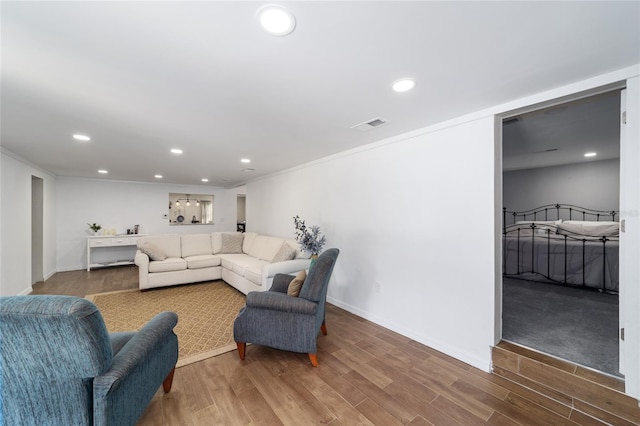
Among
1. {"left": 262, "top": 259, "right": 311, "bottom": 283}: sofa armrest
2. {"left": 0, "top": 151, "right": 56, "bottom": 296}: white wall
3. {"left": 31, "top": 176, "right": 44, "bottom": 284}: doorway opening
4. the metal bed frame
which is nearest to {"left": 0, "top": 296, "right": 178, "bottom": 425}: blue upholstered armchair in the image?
{"left": 262, "top": 259, "right": 311, "bottom": 283}: sofa armrest

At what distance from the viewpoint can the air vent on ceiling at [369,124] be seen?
8.41 feet

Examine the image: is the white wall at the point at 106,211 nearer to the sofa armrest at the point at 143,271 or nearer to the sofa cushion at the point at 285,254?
the sofa armrest at the point at 143,271

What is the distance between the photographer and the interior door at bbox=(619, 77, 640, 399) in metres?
1.66

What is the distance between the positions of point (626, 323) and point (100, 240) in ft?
29.0

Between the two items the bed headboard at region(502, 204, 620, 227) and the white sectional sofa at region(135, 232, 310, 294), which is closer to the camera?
the white sectional sofa at region(135, 232, 310, 294)

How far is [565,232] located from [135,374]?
628cm

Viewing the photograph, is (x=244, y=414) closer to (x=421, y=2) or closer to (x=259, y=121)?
(x=259, y=121)

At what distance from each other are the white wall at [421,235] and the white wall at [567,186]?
4.87 meters

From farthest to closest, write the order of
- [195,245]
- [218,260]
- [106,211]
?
[106,211]
[195,245]
[218,260]

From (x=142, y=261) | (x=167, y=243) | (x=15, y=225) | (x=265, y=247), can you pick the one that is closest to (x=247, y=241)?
(x=265, y=247)

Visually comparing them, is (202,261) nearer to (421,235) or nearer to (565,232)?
(421,235)

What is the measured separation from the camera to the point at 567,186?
5426mm

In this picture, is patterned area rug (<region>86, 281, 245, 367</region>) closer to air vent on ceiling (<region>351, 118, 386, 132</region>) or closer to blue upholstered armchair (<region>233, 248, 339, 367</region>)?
blue upholstered armchair (<region>233, 248, 339, 367</region>)

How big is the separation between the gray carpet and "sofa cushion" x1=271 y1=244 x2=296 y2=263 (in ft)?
9.57
